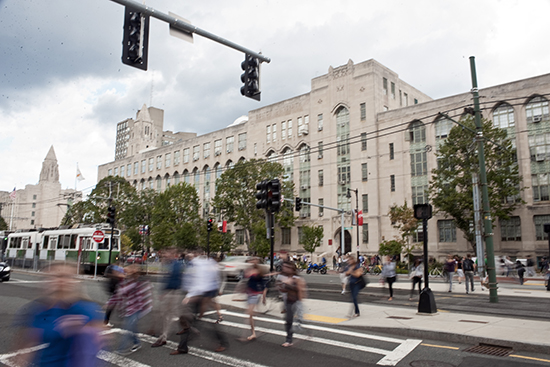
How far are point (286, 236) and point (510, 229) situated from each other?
27580mm

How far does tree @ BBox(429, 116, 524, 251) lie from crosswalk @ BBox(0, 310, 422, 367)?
100 ft

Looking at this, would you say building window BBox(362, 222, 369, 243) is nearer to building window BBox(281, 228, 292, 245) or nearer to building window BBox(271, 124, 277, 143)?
building window BBox(281, 228, 292, 245)

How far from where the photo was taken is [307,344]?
847 cm

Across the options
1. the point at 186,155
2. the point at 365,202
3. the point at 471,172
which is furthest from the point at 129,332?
the point at 186,155

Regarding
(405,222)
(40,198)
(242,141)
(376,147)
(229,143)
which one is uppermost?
(229,143)

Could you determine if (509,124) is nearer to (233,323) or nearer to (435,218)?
(435,218)

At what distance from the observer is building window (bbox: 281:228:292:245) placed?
2264 inches

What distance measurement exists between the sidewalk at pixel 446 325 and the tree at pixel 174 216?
43.8 m

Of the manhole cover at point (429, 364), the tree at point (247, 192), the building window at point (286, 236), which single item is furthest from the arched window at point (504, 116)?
the manhole cover at point (429, 364)

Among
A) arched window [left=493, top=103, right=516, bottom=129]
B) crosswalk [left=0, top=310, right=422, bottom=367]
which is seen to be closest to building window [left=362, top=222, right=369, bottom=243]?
arched window [left=493, top=103, right=516, bottom=129]

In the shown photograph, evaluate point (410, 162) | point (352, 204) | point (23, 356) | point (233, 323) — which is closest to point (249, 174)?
point (352, 204)

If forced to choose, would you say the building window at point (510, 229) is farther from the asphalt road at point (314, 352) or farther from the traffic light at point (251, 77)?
the traffic light at point (251, 77)

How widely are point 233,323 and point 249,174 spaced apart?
41.7 metres

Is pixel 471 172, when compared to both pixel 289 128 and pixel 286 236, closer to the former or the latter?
pixel 286 236
